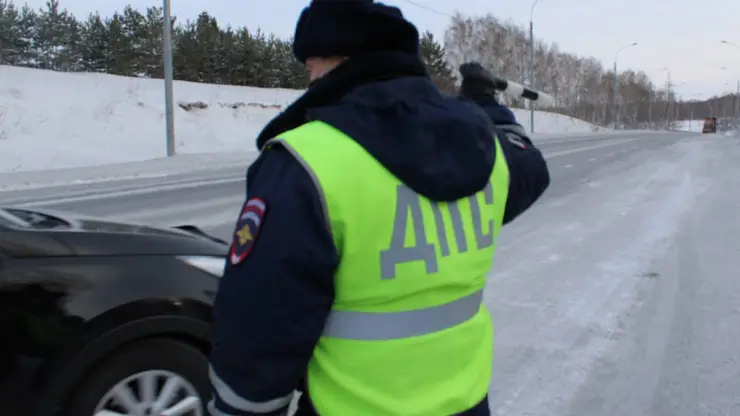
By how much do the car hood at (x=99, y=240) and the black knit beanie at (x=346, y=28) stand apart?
1.51m

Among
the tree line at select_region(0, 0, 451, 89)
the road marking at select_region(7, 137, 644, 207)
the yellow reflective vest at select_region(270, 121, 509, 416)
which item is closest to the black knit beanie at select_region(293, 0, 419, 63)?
the yellow reflective vest at select_region(270, 121, 509, 416)

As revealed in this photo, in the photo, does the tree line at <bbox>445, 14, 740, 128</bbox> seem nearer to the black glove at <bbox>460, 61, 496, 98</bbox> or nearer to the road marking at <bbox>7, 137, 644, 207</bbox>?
the road marking at <bbox>7, 137, 644, 207</bbox>

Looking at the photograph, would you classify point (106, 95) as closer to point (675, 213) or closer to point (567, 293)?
point (675, 213)

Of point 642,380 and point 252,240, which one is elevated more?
point 252,240

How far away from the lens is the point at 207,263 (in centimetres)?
285

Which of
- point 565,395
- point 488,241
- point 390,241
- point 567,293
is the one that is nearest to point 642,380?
point 565,395

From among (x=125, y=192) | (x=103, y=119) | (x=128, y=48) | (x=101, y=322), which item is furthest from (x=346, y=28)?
(x=128, y=48)

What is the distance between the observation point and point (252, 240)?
1277mm

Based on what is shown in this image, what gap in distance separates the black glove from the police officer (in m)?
0.50

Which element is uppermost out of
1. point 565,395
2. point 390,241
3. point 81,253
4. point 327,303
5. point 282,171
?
point 282,171

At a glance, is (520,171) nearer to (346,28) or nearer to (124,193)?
(346,28)

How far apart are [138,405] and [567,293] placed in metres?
3.60

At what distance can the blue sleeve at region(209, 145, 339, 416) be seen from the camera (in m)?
1.25

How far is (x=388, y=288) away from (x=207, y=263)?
5.43 feet
